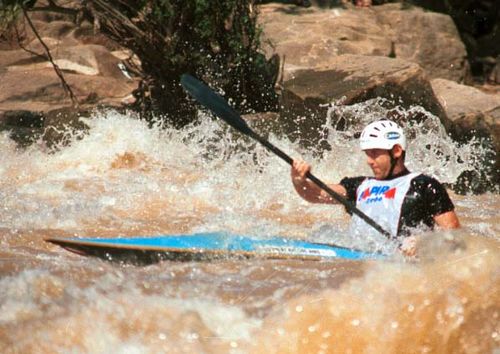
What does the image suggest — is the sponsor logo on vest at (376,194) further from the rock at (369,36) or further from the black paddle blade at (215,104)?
the rock at (369,36)

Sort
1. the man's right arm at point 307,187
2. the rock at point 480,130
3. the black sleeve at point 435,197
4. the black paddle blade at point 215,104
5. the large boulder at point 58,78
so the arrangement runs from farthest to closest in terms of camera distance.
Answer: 1. the large boulder at point 58,78
2. the rock at point 480,130
3. the black paddle blade at point 215,104
4. the man's right arm at point 307,187
5. the black sleeve at point 435,197

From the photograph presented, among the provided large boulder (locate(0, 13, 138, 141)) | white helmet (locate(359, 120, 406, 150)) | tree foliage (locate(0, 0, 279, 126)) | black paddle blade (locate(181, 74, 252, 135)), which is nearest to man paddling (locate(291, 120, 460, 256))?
white helmet (locate(359, 120, 406, 150))

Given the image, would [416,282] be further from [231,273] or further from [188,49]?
[188,49]

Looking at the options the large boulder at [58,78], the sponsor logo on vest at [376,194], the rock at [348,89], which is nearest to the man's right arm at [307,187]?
the sponsor logo on vest at [376,194]

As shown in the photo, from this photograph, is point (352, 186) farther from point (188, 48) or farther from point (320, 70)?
point (188, 48)

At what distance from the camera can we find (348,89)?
878 centimetres

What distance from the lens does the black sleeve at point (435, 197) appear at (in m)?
5.46

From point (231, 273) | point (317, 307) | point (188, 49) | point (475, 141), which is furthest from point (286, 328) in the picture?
point (188, 49)

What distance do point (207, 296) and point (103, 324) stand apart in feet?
2.05

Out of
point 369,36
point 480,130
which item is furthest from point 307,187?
point 369,36

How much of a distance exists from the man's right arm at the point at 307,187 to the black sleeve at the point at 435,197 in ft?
1.89

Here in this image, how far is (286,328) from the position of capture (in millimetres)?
4488

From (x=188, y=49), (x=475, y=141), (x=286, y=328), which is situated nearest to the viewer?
(x=286, y=328)

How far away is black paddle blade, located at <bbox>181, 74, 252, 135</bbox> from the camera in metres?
6.19
